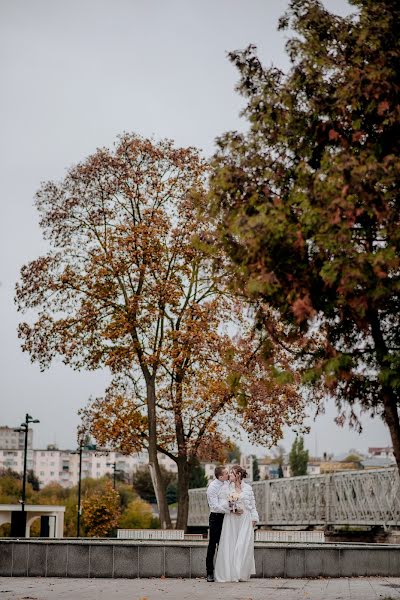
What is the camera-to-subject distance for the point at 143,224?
25.7m

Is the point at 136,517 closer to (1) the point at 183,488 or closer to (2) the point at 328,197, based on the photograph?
(1) the point at 183,488

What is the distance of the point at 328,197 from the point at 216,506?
824 cm

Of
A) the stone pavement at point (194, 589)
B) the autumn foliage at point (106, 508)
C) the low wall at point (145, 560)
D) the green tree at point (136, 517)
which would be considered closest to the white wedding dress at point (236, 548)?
the stone pavement at point (194, 589)

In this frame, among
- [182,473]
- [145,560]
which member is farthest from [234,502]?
[182,473]

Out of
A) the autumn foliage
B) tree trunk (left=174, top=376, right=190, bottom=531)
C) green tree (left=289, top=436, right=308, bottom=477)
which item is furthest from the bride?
green tree (left=289, top=436, right=308, bottom=477)

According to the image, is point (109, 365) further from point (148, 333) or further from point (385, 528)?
point (385, 528)

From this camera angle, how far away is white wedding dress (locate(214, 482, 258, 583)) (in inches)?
614

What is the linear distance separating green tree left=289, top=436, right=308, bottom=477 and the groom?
5488 inches

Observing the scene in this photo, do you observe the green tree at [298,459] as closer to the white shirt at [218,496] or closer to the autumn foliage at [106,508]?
the autumn foliage at [106,508]

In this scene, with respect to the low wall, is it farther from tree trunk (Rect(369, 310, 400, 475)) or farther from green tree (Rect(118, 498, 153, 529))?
green tree (Rect(118, 498, 153, 529))

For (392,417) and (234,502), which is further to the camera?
(234,502)

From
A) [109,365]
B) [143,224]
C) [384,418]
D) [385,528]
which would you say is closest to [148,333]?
[109,365]

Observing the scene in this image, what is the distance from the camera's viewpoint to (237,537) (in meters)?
15.8

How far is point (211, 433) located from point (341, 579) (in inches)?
402
